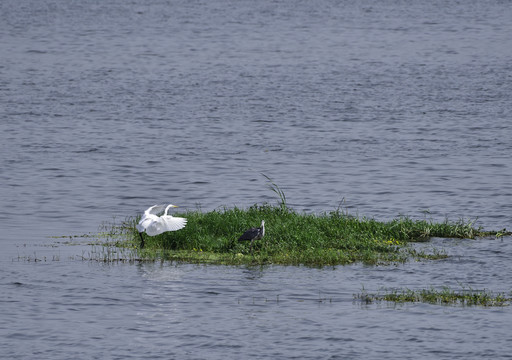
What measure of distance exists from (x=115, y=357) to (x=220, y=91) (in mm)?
34852

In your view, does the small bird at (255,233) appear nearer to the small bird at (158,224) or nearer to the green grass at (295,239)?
the green grass at (295,239)

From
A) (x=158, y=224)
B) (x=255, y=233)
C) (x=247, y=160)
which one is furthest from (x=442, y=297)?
(x=247, y=160)

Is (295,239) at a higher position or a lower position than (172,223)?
lower

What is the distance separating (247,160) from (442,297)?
17377 millimetres

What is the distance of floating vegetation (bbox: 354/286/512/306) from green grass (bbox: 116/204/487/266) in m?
2.19

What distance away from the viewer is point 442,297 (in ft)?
54.5

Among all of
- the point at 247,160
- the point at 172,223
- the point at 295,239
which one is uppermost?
the point at 247,160

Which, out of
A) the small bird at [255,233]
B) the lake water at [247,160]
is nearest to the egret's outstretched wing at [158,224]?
the lake water at [247,160]

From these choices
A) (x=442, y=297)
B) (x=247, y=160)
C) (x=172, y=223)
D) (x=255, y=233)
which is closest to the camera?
(x=442, y=297)

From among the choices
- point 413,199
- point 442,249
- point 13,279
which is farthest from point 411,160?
point 13,279

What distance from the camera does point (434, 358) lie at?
14.2m

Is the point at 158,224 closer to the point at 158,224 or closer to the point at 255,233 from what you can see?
the point at 158,224

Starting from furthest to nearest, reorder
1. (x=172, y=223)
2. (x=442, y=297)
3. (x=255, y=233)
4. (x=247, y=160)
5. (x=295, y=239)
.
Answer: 1. (x=247, y=160)
2. (x=295, y=239)
3. (x=172, y=223)
4. (x=255, y=233)
5. (x=442, y=297)

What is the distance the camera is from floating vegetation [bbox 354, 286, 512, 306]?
53.8 ft
